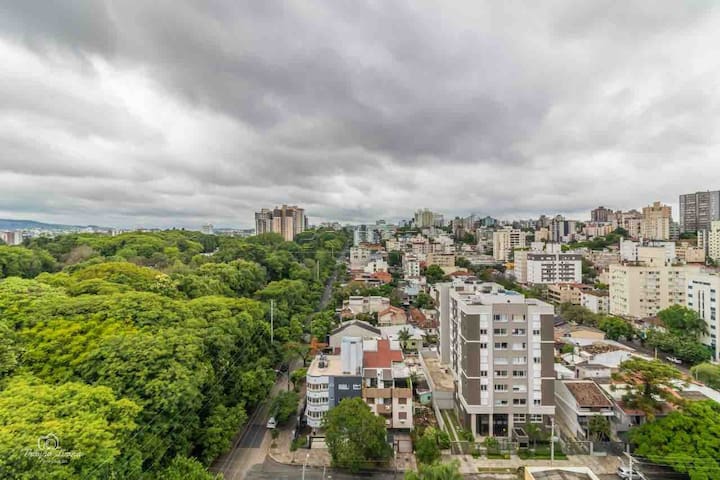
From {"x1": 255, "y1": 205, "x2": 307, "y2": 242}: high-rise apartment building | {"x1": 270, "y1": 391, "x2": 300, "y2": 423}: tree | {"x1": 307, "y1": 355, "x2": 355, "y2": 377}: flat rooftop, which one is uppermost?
{"x1": 255, "y1": 205, "x2": 307, "y2": 242}: high-rise apartment building

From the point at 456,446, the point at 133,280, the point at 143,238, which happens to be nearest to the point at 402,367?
the point at 456,446

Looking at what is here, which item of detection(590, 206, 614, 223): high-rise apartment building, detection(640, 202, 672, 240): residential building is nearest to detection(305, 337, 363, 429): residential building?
detection(640, 202, 672, 240): residential building

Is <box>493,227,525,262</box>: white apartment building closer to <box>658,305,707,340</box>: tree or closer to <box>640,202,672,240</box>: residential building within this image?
<box>640,202,672,240</box>: residential building

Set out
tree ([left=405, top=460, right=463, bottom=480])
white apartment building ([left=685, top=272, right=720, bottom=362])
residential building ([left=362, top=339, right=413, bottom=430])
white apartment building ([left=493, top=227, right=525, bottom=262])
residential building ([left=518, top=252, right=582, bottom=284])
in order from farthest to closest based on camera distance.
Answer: white apartment building ([left=493, top=227, right=525, bottom=262]) → residential building ([left=518, top=252, right=582, bottom=284]) → white apartment building ([left=685, top=272, right=720, bottom=362]) → residential building ([left=362, top=339, right=413, bottom=430]) → tree ([left=405, top=460, right=463, bottom=480])

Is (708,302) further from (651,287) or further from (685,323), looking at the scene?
(651,287)

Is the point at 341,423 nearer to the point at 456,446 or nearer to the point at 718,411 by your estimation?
the point at 456,446

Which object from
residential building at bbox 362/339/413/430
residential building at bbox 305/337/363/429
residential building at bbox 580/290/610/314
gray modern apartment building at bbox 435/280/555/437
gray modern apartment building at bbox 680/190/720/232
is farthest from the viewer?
gray modern apartment building at bbox 680/190/720/232

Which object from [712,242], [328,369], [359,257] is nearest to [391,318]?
[328,369]
